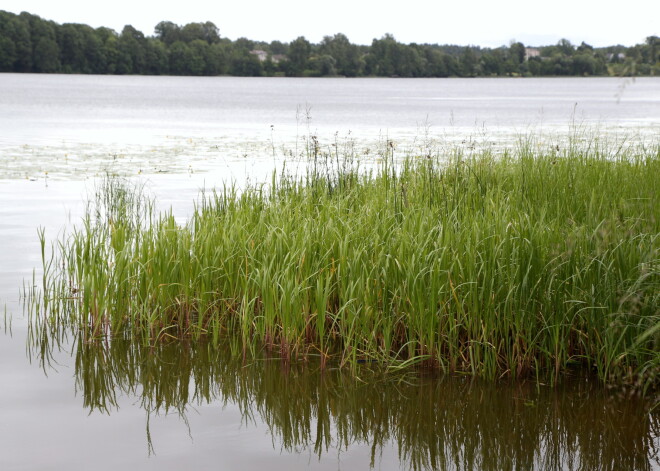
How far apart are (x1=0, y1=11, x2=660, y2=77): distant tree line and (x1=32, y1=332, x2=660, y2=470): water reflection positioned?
100962mm

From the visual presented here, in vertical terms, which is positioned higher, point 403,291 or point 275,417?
point 403,291

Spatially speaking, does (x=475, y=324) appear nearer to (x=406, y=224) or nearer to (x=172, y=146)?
(x=406, y=224)

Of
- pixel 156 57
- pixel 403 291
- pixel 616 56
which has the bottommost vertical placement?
pixel 403 291

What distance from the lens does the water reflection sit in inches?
183

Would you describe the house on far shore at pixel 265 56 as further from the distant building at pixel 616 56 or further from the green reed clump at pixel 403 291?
the distant building at pixel 616 56

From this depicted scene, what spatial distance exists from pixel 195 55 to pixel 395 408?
437ft

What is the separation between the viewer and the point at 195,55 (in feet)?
433

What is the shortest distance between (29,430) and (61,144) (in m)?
18.9

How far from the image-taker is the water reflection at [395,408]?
15.3ft

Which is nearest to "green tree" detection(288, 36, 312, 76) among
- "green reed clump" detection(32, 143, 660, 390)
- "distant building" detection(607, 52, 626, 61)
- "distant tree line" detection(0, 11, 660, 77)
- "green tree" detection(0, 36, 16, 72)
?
"distant tree line" detection(0, 11, 660, 77)

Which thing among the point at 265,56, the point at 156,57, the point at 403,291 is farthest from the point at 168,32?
the point at 403,291

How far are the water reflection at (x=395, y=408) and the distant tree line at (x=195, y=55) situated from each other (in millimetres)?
100962

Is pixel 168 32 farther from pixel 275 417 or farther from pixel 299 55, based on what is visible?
pixel 275 417

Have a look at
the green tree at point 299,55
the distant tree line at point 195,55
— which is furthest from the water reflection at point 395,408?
the green tree at point 299,55
